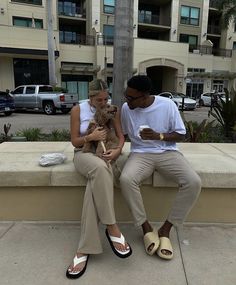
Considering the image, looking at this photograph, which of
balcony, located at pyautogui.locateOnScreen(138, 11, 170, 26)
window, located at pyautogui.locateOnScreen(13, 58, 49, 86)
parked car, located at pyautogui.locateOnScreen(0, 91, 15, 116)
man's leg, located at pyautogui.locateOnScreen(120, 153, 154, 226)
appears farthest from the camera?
balcony, located at pyautogui.locateOnScreen(138, 11, 170, 26)

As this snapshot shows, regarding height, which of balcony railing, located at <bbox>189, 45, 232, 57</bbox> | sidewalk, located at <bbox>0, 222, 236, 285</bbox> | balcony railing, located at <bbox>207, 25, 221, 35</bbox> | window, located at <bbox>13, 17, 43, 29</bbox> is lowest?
sidewalk, located at <bbox>0, 222, 236, 285</bbox>

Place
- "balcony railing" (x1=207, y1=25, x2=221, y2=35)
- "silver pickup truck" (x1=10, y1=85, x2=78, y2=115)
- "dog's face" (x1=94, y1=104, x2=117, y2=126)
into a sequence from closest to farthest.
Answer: "dog's face" (x1=94, y1=104, x2=117, y2=126)
"silver pickup truck" (x1=10, y1=85, x2=78, y2=115)
"balcony railing" (x1=207, y1=25, x2=221, y2=35)

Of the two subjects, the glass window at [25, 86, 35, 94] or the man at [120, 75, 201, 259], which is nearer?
the man at [120, 75, 201, 259]

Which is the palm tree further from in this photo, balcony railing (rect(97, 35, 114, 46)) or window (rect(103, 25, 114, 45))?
window (rect(103, 25, 114, 45))

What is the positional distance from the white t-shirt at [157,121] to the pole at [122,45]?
3.05m

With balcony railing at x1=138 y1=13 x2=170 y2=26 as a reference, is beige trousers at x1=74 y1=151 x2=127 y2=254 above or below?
below

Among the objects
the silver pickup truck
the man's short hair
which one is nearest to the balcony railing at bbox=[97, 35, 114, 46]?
the silver pickup truck

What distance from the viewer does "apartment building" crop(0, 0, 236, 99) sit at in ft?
92.1

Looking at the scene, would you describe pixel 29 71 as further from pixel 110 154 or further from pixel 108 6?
pixel 110 154

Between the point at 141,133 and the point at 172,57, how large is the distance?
31.9 metres

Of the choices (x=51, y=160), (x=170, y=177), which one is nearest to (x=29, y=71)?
(x=51, y=160)

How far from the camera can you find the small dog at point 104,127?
3.00 m

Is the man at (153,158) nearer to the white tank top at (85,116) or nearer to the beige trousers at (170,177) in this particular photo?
the beige trousers at (170,177)

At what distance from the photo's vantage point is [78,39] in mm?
33969
